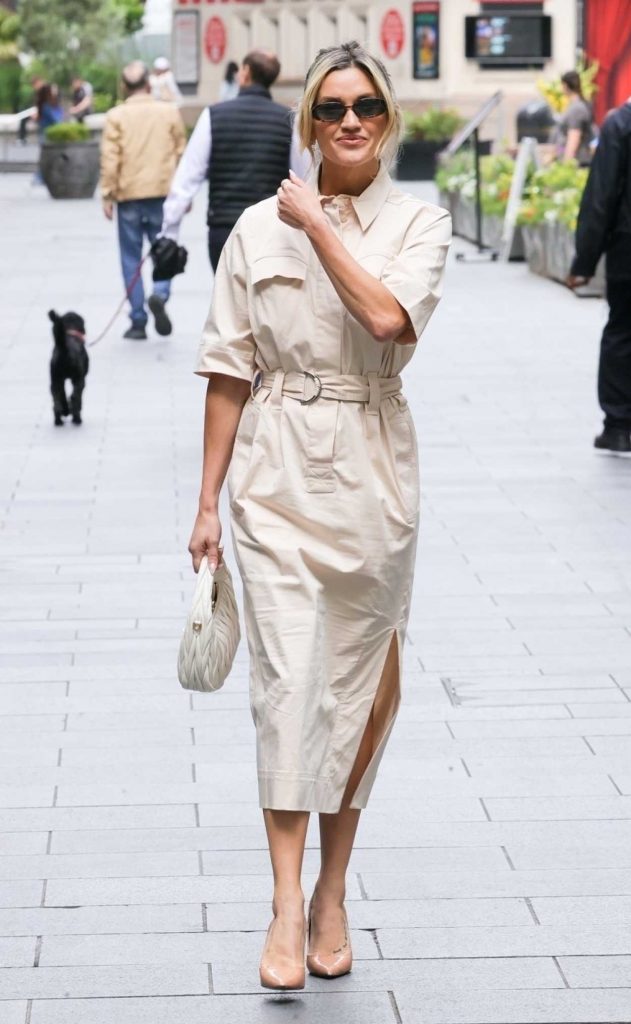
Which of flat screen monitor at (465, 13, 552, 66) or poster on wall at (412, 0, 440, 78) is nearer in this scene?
flat screen monitor at (465, 13, 552, 66)

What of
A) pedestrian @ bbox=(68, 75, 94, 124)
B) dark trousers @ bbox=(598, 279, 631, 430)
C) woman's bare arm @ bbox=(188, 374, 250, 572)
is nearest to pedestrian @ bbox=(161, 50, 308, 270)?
dark trousers @ bbox=(598, 279, 631, 430)

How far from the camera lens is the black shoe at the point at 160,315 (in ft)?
44.8

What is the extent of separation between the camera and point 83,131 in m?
29.5

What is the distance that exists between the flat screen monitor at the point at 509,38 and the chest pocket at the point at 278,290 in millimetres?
37797

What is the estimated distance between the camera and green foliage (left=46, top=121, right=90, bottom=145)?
29297 mm

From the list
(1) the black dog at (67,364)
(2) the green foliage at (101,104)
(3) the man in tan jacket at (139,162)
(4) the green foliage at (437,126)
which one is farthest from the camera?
(2) the green foliage at (101,104)

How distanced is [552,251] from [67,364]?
28.4 feet

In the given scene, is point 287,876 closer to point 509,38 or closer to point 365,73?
point 365,73

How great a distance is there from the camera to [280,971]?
3666 mm

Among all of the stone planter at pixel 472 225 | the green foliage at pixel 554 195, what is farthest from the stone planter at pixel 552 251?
the stone planter at pixel 472 225

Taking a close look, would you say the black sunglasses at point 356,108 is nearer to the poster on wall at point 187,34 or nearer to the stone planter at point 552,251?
the stone planter at point 552,251

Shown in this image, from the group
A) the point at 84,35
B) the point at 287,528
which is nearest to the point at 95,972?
the point at 287,528

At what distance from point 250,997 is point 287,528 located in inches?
34.6

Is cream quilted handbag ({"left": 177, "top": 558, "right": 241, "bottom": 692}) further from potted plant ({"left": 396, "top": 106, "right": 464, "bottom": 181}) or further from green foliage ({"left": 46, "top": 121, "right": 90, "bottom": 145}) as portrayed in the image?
potted plant ({"left": 396, "top": 106, "right": 464, "bottom": 181})
